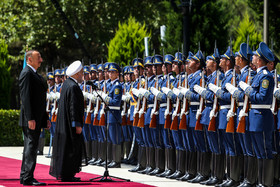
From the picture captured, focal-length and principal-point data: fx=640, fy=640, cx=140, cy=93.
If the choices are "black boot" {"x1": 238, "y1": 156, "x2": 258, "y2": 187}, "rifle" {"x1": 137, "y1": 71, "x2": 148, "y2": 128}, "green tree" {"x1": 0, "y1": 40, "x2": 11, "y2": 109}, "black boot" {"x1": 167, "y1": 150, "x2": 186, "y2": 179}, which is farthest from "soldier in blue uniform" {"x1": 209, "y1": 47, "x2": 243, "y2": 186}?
"green tree" {"x1": 0, "y1": 40, "x2": 11, "y2": 109}

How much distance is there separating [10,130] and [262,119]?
13080mm

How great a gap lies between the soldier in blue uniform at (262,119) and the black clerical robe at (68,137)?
267 centimetres

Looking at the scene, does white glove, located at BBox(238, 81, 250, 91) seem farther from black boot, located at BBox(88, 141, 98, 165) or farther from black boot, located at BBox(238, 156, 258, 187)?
black boot, located at BBox(88, 141, 98, 165)

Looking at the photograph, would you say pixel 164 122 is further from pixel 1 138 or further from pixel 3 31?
pixel 3 31

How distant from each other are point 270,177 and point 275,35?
14907 mm

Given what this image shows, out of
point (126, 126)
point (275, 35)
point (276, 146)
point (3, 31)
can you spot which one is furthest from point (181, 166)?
point (3, 31)

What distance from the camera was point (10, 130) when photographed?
2086 centimetres

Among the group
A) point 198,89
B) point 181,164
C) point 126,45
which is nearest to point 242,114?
point 198,89

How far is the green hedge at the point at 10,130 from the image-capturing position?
20766 millimetres

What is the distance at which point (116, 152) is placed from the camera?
13.3 meters

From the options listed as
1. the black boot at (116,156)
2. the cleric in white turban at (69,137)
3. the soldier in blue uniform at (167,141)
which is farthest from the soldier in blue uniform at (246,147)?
the black boot at (116,156)

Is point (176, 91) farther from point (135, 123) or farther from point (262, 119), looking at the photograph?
point (262, 119)

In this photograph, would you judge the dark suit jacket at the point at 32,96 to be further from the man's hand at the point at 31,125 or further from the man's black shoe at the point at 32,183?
the man's black shoe at the point at 32,183

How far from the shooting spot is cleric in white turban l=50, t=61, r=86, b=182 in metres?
10.1
